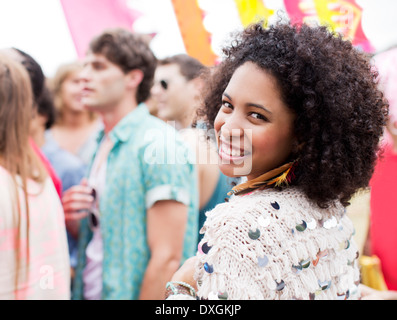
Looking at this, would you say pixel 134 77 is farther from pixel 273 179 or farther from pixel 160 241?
pixel 273 179

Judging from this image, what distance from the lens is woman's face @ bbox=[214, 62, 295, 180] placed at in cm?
102

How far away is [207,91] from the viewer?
4.61ft

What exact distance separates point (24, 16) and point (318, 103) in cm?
133

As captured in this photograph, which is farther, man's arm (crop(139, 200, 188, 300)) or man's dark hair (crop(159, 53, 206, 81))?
man's dark hair (crop(159, 53, 206, 81))

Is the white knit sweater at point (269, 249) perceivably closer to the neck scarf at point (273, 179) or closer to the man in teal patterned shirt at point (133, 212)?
the neck scarf at point (273, 179)

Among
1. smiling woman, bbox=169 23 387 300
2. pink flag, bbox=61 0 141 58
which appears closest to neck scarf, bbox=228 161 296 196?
smiling woman, bbox=169 23 387 300

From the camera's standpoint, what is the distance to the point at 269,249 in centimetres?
90

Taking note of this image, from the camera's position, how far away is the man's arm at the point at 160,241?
181 cm

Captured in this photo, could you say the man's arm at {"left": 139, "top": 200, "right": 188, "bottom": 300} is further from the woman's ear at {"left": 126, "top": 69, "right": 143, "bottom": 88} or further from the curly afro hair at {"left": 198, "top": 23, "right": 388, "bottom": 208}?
the curly afro hair at {"left": 198, "top": 23, "right": 388, "bottom": 208}

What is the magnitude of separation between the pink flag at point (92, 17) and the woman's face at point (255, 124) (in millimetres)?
1153

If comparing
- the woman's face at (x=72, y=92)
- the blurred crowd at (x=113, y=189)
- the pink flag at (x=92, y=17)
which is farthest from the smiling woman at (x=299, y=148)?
the woman's face at (x=72, y=92)

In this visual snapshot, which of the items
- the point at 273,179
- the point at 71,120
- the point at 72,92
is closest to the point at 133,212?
the point at 273,179

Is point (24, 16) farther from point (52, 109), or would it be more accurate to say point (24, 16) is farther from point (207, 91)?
point (207, 91)
